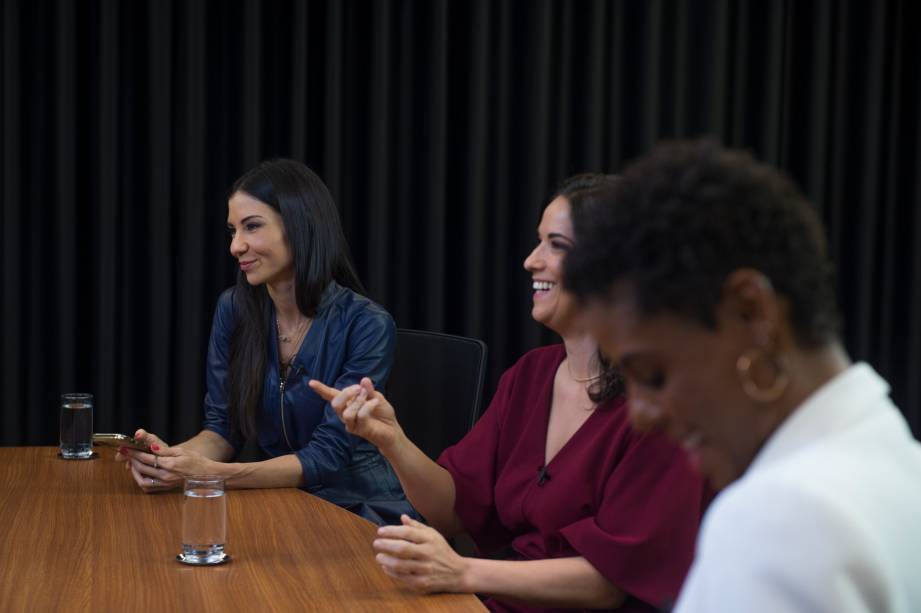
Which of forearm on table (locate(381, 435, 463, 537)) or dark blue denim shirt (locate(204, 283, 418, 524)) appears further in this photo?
dark blue denim shirt (locate(204, 283, 418, 524))

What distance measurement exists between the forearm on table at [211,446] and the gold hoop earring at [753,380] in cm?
204

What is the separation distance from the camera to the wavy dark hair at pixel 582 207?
1910mm

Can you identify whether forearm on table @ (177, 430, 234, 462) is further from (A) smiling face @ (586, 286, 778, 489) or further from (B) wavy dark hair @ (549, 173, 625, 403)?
(A) smiling face @ (586, 286, 778, 489)

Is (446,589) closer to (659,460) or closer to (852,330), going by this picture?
(659,460)

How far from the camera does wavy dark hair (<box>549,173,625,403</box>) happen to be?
1910mm

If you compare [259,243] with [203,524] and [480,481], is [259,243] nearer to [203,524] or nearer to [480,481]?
[480,481]

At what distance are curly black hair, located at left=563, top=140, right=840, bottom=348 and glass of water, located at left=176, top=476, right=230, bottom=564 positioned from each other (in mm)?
1067

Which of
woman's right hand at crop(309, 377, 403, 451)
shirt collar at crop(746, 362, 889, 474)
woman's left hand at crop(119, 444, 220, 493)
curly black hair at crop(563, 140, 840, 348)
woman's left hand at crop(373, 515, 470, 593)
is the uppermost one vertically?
curly black hair at crop(563, 140, 840, 348)

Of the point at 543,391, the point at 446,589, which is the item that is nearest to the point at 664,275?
the point at 446,589

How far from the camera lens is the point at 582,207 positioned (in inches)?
73.3

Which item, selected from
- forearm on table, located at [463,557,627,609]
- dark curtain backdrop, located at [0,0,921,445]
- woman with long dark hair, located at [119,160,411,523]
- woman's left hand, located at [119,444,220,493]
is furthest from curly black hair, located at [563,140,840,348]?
dark curtain backdrop, located at [0,0,921,445]

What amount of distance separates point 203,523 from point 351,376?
3.08ft

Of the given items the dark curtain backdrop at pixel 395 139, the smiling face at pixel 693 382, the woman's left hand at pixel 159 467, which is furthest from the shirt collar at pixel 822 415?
the dark curtain backdrop at pixel 395 139

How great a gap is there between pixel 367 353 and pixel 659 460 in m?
1.06
